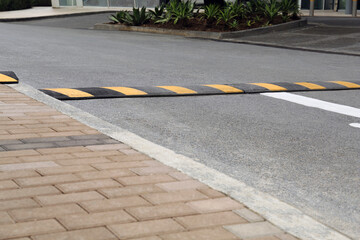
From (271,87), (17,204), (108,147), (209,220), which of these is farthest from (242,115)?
(17,204)

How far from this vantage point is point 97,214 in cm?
368

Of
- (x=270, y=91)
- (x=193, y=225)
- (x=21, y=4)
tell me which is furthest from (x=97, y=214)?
(x=21, y=4)

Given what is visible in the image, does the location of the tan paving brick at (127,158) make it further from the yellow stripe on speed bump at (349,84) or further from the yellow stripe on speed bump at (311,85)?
the yellow stripe on speed bump at (349,84)

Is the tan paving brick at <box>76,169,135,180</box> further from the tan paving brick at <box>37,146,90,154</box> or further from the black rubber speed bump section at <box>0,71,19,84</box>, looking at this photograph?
the black rubber speed bump section at <box>0,71,19,84</box>

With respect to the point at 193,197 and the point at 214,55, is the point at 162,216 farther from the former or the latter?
the point at 214,55

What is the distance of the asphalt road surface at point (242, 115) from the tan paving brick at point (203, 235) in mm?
832

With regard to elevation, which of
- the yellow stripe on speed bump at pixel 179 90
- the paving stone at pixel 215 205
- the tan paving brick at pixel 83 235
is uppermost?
the tan paving brick at pixel 83 235

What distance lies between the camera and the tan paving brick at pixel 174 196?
3.95 m

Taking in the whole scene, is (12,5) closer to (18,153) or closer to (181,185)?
(18,153)

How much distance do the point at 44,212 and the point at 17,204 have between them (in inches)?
8.8

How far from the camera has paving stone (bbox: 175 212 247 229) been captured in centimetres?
356

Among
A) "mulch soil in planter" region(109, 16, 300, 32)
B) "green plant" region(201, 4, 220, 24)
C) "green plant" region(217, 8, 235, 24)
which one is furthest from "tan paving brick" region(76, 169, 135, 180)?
"green plant" region(201, 4, 220, 24)

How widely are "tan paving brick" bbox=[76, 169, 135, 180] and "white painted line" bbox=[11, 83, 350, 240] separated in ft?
1.26

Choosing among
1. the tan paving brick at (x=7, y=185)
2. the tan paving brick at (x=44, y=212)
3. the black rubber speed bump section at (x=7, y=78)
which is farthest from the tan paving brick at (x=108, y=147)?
the black rubber speed bump section at (x=7, y=78)
